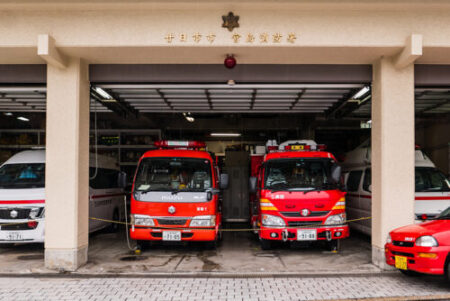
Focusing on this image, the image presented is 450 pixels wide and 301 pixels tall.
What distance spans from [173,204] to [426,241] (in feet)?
16.9

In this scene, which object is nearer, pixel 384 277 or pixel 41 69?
pixel 384 277

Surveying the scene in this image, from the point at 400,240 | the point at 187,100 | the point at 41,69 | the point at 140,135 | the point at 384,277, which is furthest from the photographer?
the point at 140,135

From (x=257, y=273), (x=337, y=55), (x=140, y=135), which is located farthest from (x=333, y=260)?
(x=140, y=135)

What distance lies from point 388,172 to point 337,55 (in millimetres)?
2485

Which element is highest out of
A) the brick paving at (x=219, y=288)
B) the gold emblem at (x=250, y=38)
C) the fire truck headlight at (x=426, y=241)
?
the gold emblem at (x=250, y=38)

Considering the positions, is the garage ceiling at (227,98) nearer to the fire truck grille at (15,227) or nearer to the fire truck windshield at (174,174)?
the fire truck windshield at (174,174)

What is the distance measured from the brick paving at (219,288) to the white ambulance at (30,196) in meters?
2.20

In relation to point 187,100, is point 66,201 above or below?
below

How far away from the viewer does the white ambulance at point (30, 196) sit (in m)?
9.68

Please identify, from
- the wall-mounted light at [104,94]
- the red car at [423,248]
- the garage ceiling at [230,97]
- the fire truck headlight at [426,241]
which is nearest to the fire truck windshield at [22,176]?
the wall-mounted light at [104,94]

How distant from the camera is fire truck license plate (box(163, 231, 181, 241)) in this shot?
368 inches

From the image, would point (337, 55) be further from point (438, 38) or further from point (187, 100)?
point (187, 100)

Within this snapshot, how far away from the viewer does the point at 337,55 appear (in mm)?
8266

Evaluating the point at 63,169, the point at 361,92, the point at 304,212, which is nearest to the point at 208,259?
the point at 304,212
